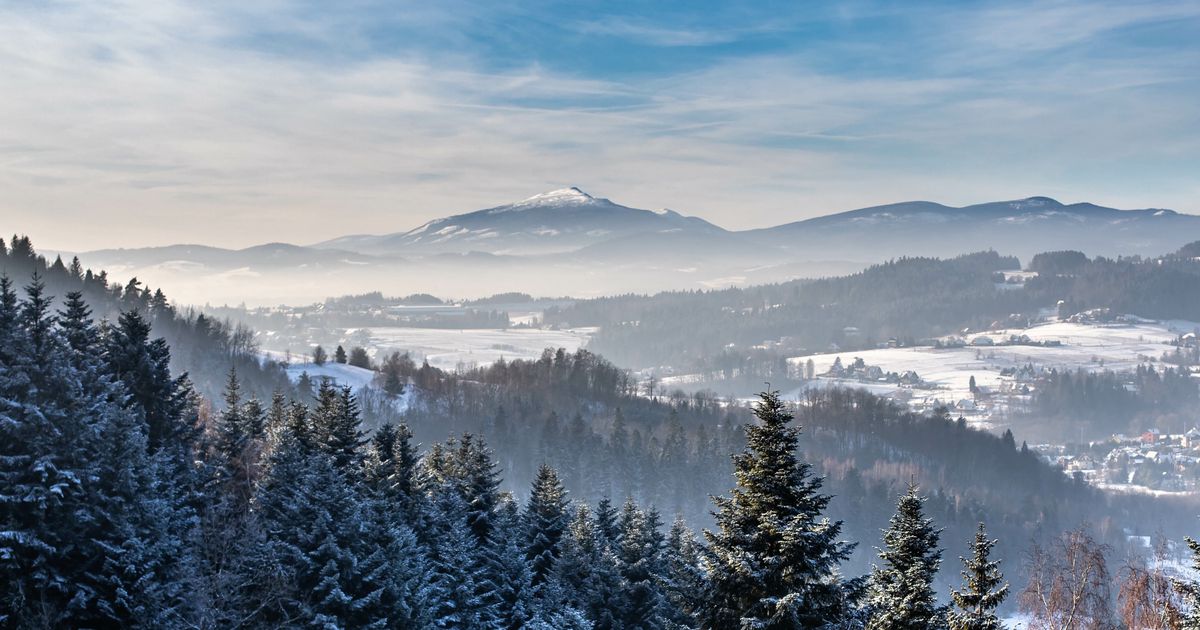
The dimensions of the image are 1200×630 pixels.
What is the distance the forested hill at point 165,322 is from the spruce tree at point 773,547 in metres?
116

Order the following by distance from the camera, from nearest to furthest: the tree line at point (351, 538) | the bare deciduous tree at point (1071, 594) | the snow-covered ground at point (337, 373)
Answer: the tree line at point (351, 538) → the bare deciduous tree at point (1071, 594) → the snow-covered ground at point (337, 373)

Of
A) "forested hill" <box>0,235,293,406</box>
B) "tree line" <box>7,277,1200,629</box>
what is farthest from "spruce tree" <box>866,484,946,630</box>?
"forested hill" <box>0,235,293,406</box>

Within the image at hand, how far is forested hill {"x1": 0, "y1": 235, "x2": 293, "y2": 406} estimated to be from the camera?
131m

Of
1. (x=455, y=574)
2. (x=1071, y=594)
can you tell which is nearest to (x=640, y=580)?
(x=455, y=574)

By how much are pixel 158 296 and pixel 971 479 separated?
15308 centimetres

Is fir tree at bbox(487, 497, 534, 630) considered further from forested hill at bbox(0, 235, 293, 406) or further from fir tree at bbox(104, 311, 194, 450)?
forested hill at bbox(0, 235, 293, 406)

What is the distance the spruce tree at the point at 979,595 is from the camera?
19.7 metres

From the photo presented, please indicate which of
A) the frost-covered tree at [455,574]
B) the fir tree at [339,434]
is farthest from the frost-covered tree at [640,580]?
the fir tree at [339,434]

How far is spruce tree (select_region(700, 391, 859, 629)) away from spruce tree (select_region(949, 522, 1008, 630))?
2477 millimetres

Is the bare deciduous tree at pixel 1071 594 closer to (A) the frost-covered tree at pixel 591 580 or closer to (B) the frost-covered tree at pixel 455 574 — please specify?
(A) the frost-covered tree at pixel 591 580

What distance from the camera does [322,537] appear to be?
2919 cm

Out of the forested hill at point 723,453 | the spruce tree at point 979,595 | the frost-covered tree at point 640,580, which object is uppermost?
the spruce tree at point 979,595

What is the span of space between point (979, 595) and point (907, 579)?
1.64m

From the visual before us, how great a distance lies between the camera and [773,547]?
1959cm
